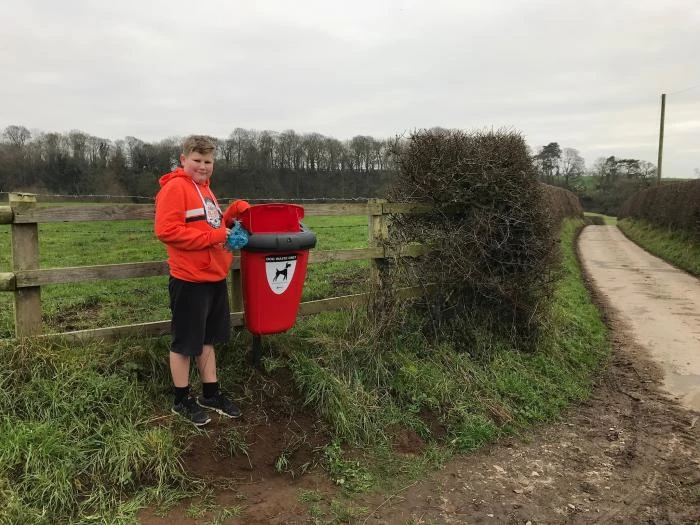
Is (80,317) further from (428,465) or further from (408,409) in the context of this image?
(428,465)

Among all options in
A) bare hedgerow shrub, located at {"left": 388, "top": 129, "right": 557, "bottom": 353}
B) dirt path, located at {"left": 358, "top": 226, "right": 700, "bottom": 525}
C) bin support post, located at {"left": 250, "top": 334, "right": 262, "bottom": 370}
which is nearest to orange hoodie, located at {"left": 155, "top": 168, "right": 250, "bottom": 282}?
bin support post, located at {"left": 250, "top": 334, "right": 262, "bottom": 370}

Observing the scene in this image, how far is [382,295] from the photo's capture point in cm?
513

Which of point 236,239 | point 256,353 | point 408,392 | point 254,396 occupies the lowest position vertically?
point 408,392

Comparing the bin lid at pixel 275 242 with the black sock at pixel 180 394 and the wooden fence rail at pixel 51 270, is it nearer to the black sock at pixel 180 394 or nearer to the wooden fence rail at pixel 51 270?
the wooden fence rail at pixel 51 270

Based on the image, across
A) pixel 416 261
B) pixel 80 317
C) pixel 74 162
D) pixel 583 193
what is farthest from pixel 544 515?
pixel 583 193

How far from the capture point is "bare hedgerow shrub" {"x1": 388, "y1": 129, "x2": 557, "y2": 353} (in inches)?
218

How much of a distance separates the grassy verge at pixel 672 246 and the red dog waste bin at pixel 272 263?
13472 millimetres

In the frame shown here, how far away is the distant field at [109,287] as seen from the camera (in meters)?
5.85

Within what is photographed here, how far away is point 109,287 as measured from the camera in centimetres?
776

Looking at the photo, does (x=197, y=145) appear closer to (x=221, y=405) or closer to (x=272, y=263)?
(x=272, y=263)

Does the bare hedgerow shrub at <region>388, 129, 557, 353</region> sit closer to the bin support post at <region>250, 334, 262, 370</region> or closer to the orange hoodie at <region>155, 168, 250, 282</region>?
the bin support post at <region>250, 334, 262, 370</region>

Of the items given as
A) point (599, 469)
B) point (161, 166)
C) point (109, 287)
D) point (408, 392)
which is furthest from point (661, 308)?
point (161, 166)

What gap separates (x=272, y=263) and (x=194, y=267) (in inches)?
24.3

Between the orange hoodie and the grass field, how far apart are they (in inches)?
37.1
